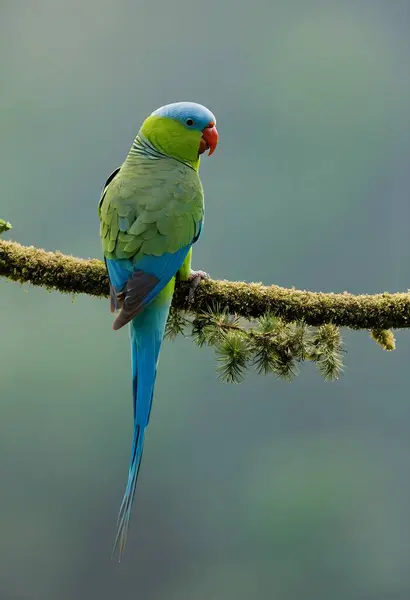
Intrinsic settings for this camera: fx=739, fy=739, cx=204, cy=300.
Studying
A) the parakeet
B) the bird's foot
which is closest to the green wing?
the parakeet

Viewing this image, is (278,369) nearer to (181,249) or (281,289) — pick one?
(281,289)

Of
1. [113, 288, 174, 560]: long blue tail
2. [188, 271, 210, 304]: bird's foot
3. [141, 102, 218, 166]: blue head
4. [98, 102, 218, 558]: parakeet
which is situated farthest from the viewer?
[141, 102, 218, 166]: blue head

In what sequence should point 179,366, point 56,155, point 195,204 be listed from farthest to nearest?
point 56,155, point 179,366, point 195,204

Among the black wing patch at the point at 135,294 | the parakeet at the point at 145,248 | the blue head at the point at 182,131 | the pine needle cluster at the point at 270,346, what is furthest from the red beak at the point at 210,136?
the pine needle cluster at the point at 270,346

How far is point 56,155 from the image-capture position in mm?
38219

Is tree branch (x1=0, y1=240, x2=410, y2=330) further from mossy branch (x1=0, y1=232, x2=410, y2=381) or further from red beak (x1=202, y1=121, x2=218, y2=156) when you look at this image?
red beak (x1=202, y1=121, x2=218, y2=156)

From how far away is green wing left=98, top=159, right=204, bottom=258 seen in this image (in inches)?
102

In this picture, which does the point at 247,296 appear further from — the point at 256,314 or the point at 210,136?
the point at 210,136

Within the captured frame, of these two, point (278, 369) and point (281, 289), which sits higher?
point (281, 289)

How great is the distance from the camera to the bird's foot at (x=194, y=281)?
2.59m

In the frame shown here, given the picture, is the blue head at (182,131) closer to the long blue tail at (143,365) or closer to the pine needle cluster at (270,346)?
the long blue tail at (143,365)

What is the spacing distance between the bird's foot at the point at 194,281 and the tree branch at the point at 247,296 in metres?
0.02

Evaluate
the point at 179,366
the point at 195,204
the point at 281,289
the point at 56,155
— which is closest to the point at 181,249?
the point at 195,204

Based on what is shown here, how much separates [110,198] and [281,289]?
2.42ft
